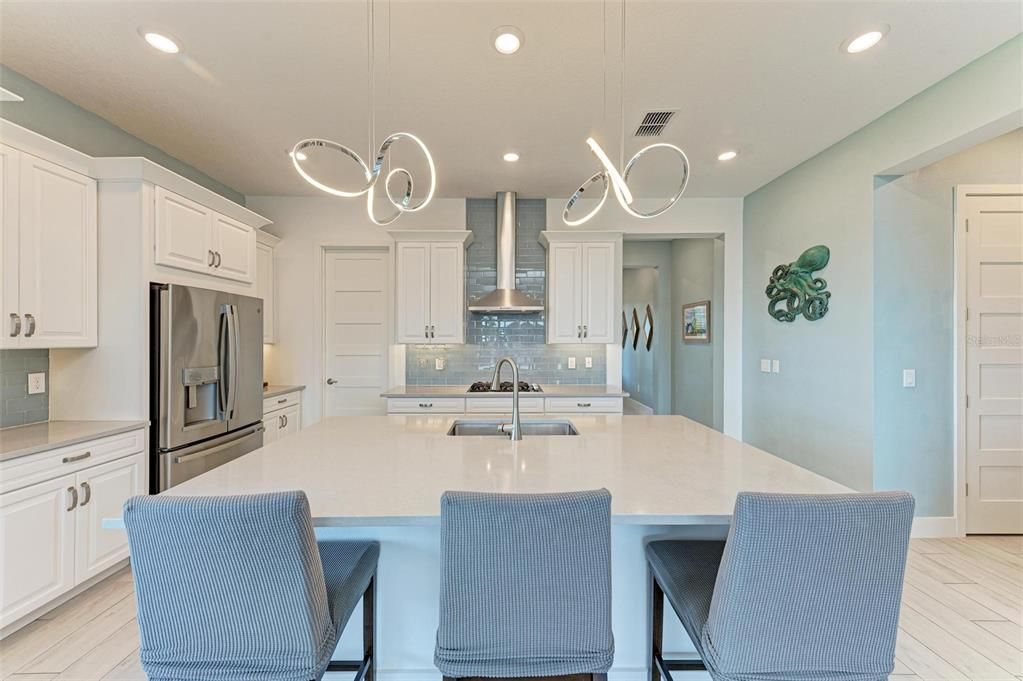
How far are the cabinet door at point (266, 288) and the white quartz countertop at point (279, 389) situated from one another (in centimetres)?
46

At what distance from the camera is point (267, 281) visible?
4.43 meters

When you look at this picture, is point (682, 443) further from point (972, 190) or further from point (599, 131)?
point (972, 190)

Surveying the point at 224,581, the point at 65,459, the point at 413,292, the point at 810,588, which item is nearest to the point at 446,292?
the point at 413,292

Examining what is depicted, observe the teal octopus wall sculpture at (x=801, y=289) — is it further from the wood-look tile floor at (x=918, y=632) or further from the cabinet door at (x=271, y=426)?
the cabinet door at (x=271, y=426)

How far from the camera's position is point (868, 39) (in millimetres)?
2154

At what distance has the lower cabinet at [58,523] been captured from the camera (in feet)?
6.47

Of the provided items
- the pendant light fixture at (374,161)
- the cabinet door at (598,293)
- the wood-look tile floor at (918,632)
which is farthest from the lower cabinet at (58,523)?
the cabinet door at (598,293)

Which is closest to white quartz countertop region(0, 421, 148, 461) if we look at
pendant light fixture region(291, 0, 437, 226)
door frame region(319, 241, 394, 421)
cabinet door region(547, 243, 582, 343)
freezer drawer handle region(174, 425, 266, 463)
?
freezer drawer handle region(174, 425, 266, 463)

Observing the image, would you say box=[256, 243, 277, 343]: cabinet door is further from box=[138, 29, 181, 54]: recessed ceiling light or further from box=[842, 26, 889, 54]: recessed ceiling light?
box=[842, 26, 889, 54]: recessed ceiling light

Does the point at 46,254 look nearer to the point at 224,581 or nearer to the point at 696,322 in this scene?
the point at 224,581

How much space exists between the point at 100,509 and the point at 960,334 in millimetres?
5333

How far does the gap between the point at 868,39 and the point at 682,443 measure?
208 cm

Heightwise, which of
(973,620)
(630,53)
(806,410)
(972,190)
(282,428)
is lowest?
(973,620)

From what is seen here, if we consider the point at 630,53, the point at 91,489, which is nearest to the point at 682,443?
the point at 630,53
